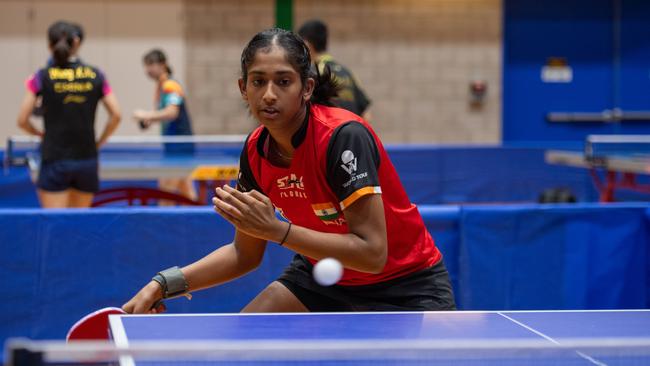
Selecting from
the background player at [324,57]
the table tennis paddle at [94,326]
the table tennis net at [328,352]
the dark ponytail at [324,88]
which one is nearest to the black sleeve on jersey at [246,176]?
the dark ponytail at [324,88]

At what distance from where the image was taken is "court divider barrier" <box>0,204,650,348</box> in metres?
4.11

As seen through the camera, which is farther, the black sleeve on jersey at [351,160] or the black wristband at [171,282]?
the black wristband at [171,282]

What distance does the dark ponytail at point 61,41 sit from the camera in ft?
18.1

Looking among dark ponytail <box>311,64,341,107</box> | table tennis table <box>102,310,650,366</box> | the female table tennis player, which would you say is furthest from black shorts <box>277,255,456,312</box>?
dark ponytail <box>311,64,341,107</box>

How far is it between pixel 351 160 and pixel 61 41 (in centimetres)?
374

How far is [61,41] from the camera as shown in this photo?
18.2ft

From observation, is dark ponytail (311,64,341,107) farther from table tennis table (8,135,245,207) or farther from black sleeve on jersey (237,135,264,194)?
table tennis table (8,135,245,207)

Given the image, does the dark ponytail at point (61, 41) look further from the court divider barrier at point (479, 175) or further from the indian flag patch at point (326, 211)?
the indian flag patch at point (326, 211)

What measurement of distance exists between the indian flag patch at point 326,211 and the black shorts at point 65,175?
3.63 metres

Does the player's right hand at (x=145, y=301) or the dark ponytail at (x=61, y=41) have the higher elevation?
the dark ponytail at (x=61, y=41)

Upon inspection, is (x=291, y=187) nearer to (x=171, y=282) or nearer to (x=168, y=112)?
(x=171, y=282)

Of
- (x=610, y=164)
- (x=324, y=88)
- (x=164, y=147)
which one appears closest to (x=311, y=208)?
(x=324, y=88)

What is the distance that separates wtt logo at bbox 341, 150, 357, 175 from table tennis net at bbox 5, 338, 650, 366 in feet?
1.70

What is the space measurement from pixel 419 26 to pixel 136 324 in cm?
1048
